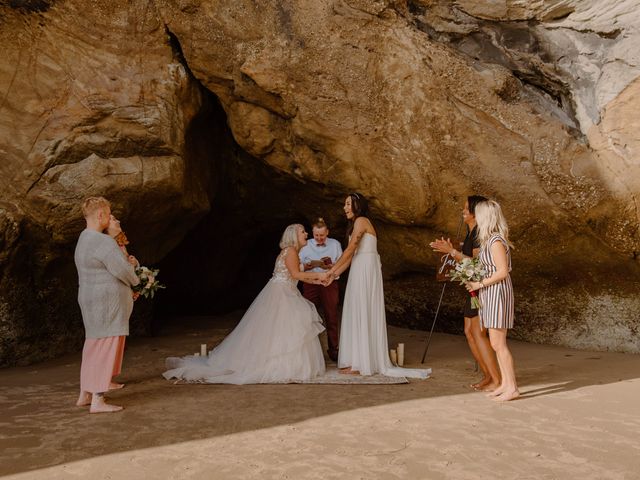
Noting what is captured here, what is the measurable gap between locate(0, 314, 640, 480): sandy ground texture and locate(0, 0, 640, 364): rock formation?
1.63 meters

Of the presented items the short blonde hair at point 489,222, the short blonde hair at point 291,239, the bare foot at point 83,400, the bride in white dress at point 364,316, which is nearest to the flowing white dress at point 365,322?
the bride in white dress at point 364,316

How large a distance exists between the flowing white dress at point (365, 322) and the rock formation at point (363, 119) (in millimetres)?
1771

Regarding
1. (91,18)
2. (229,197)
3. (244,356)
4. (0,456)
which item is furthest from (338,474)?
(229,197)

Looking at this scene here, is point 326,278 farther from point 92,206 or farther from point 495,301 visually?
point 92,206

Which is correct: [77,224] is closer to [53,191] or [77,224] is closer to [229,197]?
[53,191]

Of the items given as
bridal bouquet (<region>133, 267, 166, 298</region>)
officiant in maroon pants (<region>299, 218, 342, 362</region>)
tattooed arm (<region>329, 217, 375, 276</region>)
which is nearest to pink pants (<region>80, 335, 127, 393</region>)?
bridal bouquet (<region>133, 267, 166, 298</region>)

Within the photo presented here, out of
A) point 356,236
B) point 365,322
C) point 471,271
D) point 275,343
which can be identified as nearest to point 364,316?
point 365,322

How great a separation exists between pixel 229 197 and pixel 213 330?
2454 mm

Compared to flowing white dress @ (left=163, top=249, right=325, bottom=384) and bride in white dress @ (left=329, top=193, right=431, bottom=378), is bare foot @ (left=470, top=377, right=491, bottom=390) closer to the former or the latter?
bride in white dress @ (left=329, top=193, right=431, bottom=378)

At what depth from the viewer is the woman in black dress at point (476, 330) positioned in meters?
5.48

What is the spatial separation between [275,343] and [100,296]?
1.95m

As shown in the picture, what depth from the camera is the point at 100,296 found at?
5.02 meters

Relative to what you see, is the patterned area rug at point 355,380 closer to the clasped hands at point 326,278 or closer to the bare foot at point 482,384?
the bare foot at point 482,384

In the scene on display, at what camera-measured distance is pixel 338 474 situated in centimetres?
335
